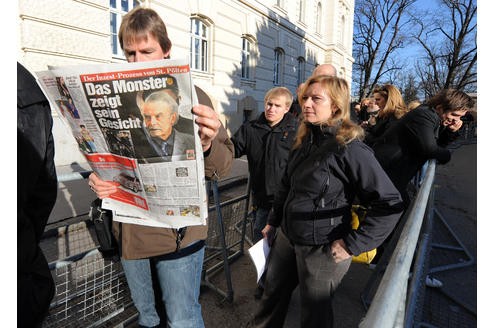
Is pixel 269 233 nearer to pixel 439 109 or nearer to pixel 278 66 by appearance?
pixel 439 109

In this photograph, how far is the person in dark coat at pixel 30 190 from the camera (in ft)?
2.89

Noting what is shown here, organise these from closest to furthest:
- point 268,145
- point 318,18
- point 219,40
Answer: point 268,145, point 219,40, point 318,18

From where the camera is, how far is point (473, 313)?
9.34 ft

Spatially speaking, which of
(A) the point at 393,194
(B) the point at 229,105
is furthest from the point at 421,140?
(B) the point at 229,105

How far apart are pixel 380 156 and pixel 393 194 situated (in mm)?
1213

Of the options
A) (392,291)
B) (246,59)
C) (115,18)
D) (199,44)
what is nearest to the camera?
(392,291)

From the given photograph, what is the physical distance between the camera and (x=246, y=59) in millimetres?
12953

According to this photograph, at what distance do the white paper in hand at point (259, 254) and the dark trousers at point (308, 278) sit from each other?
10cm

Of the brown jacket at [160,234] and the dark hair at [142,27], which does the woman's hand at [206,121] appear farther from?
the dark hair at [142,27]

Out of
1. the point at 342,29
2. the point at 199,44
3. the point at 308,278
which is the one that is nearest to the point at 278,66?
the point at 199,44

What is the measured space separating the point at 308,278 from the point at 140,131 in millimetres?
1307

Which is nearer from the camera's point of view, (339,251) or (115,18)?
(339,251)

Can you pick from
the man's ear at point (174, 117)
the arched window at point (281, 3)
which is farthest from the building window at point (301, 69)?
the man's ear at point (174, 117)

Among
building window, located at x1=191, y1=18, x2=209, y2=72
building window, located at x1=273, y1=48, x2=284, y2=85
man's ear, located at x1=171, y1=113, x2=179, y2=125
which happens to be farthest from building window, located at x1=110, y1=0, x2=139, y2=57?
building window, located at x1=273, y1=48, x2=284, y2=85
